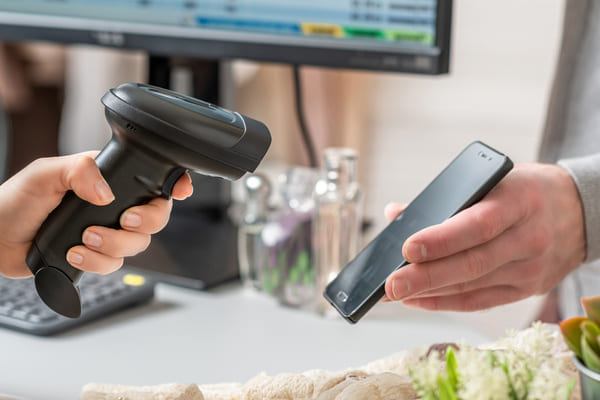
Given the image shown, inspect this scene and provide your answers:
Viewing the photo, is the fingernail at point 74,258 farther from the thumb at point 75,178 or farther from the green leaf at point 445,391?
the green leaf at point 445,391

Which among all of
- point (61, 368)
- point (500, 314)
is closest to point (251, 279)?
point (61, 368)

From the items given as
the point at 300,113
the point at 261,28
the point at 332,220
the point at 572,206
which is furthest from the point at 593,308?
the point at 300,113

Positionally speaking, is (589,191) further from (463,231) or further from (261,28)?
(261,28)

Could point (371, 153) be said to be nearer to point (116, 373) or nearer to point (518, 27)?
point (518, 27)

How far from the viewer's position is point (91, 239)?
38 cm

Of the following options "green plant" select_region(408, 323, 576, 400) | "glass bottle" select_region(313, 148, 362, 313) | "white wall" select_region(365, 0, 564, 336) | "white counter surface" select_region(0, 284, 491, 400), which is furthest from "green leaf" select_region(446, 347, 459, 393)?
"white wall" select_region(365, 0, 564, 336)

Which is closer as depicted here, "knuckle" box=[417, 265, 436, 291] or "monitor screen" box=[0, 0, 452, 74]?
"knuckle" box=[417, 265, 436, 291]

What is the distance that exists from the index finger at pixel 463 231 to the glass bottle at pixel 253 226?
0.87ft

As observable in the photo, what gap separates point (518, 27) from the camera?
878mm

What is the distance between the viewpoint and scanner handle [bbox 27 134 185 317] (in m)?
0.38

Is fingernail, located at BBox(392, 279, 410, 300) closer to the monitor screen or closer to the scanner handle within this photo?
the scanner handle

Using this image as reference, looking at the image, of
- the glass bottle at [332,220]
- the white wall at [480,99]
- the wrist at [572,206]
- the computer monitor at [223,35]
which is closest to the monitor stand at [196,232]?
the computer monitor at [223,35]

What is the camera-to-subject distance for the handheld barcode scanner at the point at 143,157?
13.9 inches

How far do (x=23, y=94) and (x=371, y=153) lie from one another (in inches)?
26.2
